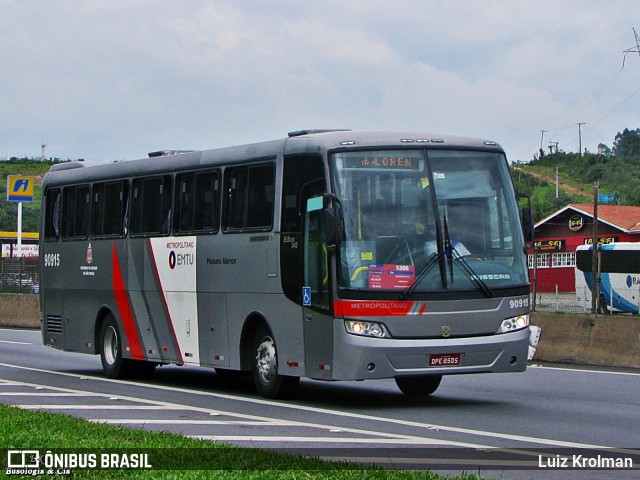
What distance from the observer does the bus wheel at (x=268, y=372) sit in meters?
16.7

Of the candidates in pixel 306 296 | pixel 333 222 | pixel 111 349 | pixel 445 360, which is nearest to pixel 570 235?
pixel 111 349

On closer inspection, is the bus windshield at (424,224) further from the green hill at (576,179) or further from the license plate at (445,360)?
the green hill at (576,179)

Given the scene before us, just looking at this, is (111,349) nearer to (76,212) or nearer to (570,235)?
(76,212)

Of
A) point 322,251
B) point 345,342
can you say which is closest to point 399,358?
point 345,342

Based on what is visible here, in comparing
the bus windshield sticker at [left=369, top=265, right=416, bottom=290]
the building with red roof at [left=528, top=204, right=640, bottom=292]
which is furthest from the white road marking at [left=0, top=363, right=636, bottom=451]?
the building with red roof at [left=528, top=204, right=640, bottom=292]

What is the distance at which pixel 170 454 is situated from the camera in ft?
33.4

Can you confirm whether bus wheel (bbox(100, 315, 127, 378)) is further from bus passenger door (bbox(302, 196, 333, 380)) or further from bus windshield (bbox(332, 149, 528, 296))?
bus windshield (bbox(332, 149, 528, 296))

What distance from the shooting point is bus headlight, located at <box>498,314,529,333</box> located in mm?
15781

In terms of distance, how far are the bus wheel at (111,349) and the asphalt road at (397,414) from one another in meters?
0.29

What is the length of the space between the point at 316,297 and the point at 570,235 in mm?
65037

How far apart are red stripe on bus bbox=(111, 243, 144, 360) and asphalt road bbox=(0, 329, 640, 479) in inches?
22.2

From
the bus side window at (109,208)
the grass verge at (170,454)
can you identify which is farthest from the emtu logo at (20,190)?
the grass verge at (170,454)

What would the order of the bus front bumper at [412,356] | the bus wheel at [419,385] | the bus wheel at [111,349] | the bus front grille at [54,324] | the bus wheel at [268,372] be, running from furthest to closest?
the bus front grille at [54,324]
the bus wheel at [111,349]
the bus wheel at [419,385]
the bus wheel at [268,372]
the bus front bumper at [412,356]

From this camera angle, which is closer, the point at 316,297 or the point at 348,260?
the point at 348,260
